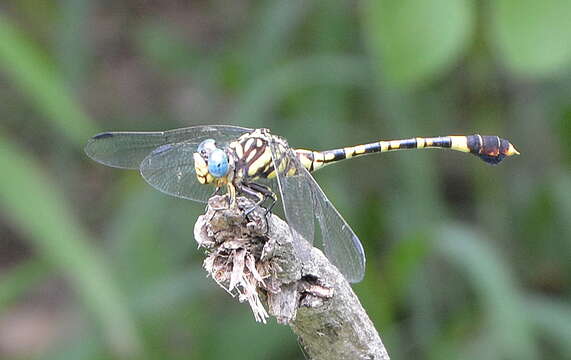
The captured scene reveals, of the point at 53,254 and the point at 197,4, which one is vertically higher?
the point at 197,4

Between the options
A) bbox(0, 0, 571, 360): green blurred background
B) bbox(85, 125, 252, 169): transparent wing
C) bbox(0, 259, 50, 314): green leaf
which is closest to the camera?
bbox(85, 125, 252, 169): transparent wing

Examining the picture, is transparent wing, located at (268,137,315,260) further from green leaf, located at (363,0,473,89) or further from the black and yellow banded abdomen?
green leaf, located at (363,0,473,89)

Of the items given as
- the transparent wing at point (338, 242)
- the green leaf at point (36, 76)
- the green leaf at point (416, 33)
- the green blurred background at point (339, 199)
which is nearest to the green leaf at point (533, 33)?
the green leaf at point (416, 33)

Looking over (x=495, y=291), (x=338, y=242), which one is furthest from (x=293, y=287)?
(x=495, y=291)

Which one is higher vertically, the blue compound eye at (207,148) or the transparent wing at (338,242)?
the blue compound eye at (207,148)

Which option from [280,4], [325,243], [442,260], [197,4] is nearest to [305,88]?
[280,4]

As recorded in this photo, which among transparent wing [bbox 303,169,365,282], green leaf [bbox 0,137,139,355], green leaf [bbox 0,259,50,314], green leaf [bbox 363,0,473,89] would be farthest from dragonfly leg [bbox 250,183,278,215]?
green leaf [bbox 0,259,50,314]

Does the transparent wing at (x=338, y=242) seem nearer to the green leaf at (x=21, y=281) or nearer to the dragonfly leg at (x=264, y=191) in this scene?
the dragonfly leg at (x=264, y=191)

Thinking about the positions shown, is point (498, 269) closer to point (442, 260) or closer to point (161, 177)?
point (442, 260)
